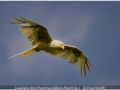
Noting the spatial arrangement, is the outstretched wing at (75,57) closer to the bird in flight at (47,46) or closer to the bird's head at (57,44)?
the bird in flight at (47,46)

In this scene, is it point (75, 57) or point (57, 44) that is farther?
point (75, 57)

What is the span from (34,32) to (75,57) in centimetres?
93

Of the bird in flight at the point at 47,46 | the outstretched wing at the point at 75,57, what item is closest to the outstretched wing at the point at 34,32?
the bird in flight at the point at 47,46

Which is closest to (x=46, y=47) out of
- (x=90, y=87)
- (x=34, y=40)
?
(x=34, y=40)

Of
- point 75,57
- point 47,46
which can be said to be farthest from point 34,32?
point 75,57

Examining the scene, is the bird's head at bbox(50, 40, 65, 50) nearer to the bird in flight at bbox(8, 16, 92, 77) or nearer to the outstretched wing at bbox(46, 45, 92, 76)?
the bird in flight at bbox(8, 16, 92, 77)

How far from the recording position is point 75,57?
18.7ft

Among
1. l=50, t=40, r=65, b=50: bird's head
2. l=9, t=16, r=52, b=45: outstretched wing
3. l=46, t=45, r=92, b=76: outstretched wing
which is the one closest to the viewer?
l=9, t=16, r=52, b=45: outstretched wing

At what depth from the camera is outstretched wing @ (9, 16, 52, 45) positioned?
4.70m

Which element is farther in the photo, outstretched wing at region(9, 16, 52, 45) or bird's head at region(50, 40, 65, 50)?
bird's head at region(50, 40, 65, 50)

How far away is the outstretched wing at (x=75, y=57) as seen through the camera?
18.5ft

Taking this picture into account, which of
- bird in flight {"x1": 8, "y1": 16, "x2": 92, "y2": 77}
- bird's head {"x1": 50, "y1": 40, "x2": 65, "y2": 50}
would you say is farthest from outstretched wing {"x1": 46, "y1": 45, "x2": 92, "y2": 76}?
bird's head {"x1": 50, "y1": 40, "x2": 65, "y2": 50}

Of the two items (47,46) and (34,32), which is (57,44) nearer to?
(47,46)

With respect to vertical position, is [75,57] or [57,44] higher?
[57,44]
